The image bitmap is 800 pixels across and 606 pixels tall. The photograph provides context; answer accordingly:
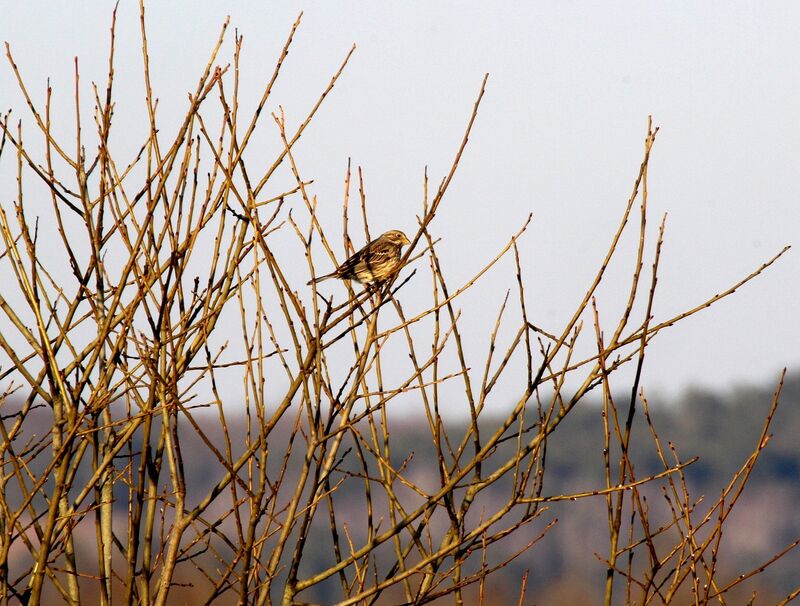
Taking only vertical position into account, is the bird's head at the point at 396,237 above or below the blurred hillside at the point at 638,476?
above

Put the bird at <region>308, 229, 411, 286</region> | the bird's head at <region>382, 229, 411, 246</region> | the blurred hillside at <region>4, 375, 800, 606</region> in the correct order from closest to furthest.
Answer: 1. the bird at <region>308, 229, 411, 286</region>
2. the bird's head at <region>382, 229, 411, 246</region>
3. the blurred hillside at <region>4, 375, 800, 606</region>

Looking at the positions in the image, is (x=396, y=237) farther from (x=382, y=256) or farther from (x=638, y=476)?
(x=638, y=476)

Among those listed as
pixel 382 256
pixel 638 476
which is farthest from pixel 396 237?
pixel 638 476

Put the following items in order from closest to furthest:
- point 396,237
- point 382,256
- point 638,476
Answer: point 382,256
point 396,237
point 638,476

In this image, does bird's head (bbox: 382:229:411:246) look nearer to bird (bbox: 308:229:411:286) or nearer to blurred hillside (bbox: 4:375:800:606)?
bird (bbox: 308:229:411:286)

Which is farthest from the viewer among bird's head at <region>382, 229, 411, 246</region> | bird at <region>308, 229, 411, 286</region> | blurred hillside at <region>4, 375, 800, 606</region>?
blurred hillside at <region>4, 375, 800, 606</region>

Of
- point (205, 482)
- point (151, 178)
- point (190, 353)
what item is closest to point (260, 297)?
point (190, 353)

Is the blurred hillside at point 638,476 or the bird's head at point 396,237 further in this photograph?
the blurred hillside at point 638,476

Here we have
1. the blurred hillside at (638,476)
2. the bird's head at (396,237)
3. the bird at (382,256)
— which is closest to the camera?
the bird at (382,256)

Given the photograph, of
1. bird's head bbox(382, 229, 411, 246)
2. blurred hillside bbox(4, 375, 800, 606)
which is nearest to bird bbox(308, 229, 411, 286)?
bird's head bbox(382, 229, 411, 246)

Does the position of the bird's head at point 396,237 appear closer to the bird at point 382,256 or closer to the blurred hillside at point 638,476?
the bird at point 382,256

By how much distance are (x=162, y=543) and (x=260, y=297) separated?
3.26ft

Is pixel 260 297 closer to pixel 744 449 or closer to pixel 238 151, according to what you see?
pixel 238 151

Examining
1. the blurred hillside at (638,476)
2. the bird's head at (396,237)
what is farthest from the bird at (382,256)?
the blurred hillside at (638,476)
